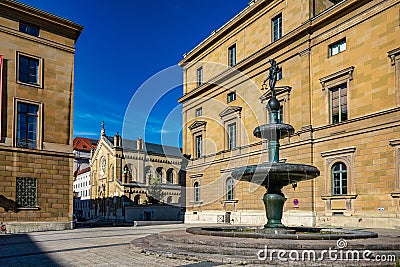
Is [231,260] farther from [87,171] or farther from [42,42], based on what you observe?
[87,171]

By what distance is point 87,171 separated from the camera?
8631 cm

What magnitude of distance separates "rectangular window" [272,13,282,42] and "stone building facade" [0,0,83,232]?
1556 cm

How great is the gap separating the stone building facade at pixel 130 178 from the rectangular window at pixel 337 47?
39412 millimetres

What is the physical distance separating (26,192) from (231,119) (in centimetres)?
1854

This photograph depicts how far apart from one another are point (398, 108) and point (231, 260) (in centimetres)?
1532

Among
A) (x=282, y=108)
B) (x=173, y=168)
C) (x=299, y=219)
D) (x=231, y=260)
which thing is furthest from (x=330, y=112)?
(x=173, y=168)

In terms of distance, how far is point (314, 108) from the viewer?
86.3 ft

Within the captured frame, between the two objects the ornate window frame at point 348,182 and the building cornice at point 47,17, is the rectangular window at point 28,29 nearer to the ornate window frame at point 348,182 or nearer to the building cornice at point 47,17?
the building cornice at point 47,17

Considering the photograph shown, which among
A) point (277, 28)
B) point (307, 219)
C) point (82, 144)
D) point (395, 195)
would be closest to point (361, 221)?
point (395, 195)

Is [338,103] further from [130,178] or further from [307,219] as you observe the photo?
[130,178]

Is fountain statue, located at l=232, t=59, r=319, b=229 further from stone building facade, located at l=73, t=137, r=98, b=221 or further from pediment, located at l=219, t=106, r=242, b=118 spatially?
stone building facade, located at l=73, t=137, r=98, b=221

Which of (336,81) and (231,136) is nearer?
(336,81)

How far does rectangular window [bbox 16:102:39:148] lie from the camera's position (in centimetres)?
2481

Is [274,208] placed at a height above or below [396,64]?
below
